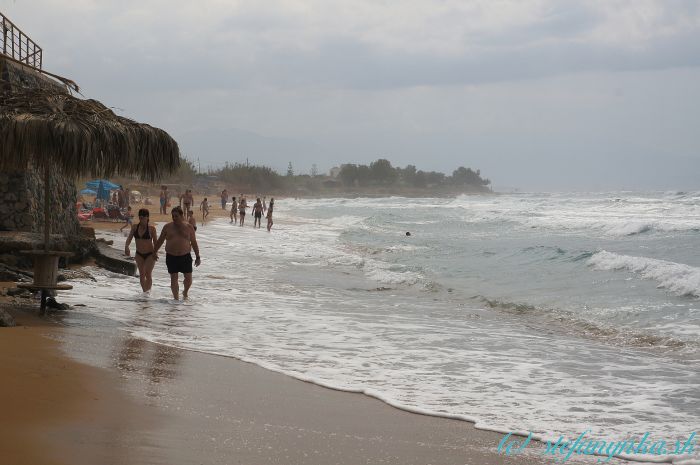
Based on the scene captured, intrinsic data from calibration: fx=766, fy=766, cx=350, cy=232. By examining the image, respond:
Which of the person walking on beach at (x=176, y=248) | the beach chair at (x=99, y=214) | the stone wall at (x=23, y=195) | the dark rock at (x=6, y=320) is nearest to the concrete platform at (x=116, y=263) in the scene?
the stone wall at (x=23, y=195)

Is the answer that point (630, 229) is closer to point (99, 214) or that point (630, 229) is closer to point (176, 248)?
point (99, 214)

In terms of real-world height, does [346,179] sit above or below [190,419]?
above

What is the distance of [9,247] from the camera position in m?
10.8

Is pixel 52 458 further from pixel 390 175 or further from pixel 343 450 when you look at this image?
pixel 390 175

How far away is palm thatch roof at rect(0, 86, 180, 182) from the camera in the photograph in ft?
27.3

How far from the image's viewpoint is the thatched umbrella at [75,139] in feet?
27.3

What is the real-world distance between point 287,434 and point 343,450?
44 cm

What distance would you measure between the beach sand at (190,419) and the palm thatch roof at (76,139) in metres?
2.21

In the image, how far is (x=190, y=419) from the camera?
512 centimetres

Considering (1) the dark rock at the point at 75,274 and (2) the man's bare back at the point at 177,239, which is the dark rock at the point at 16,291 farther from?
(2) the man's bare back at the point at 177,239

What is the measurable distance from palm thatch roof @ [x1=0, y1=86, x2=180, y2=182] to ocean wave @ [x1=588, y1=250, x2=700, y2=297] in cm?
983

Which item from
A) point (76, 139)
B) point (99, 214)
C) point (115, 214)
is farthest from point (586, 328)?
point (99, 214)

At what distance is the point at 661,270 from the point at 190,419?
539 inches

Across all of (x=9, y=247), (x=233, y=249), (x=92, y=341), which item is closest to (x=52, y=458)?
(x=92, y=341)
